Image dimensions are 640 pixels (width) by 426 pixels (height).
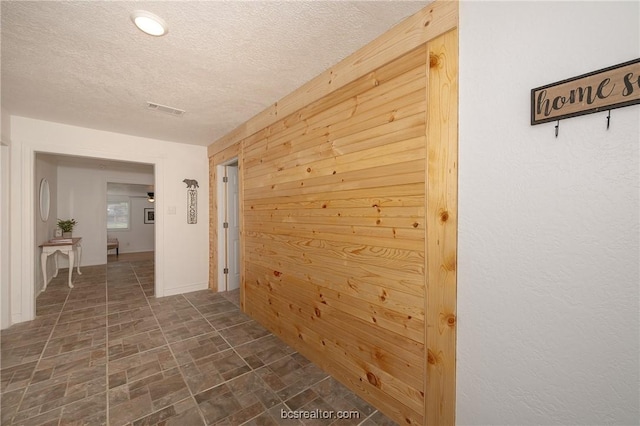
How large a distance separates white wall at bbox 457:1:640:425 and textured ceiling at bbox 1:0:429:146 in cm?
69

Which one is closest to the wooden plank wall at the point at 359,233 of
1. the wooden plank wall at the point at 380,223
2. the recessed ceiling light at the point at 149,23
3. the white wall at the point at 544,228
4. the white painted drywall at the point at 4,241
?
the wooden plank wall at the point at 380,223

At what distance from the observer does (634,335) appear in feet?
2.82

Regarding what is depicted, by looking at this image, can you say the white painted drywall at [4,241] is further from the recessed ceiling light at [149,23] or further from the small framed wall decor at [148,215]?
the small framed wall decor at [148,215]

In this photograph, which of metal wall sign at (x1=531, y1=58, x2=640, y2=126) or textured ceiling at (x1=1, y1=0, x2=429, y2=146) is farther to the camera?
textured ceiling at (x1=1, y1=0, x2=429, y2=146)

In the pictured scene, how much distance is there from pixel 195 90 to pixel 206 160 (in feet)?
7.71

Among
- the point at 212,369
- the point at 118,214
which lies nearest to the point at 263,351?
the point at 212,369

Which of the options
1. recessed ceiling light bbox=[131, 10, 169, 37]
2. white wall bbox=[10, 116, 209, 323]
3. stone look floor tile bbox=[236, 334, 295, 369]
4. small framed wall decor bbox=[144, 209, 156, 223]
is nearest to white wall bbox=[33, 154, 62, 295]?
white wall bbox=[10, 116, 209, 323]

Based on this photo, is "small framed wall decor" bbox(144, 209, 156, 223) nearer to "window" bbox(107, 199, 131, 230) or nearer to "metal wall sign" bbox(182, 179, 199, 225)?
"window" bbox(107, 199, 131, 230)

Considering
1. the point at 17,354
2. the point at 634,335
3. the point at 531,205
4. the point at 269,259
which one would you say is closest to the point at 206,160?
the point at 269,259

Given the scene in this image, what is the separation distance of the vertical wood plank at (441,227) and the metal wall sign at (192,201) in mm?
4181

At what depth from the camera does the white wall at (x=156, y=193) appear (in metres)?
3.09

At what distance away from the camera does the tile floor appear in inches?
66.5

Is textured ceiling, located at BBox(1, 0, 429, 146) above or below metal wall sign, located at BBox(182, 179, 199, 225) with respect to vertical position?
above

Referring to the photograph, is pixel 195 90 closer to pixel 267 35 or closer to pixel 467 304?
pixel 267 35
